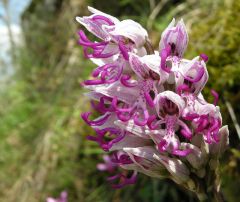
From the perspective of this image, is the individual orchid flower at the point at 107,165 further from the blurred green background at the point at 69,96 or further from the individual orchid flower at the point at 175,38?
the individual orchid flower at the point at 175,38

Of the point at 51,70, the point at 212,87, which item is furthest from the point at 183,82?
the point at 51,70

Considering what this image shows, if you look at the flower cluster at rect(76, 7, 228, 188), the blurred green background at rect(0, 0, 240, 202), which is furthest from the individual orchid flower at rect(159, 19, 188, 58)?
the blurred green background at rect(0, 0, 240, 202)

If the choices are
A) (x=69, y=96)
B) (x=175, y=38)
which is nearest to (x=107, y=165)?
(x=69, y=96)

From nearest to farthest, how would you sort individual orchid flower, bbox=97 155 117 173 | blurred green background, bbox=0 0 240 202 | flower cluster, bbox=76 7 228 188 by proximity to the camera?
1. flower cluster, bbox=76 7 228 188
2. blurred green background, bbox=0 0 240 202
3. individual orchid flower, bbox=97 155 117 173

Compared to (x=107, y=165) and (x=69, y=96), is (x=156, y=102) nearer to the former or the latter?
(x=107, y=165)

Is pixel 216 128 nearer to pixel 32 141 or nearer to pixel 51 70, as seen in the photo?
pixel 32 141

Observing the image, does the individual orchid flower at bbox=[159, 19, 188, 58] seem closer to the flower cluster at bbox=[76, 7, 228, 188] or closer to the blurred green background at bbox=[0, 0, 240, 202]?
the flower cluster at bbox=[76, 7, 228, 188]
